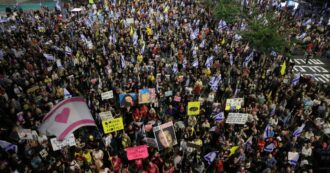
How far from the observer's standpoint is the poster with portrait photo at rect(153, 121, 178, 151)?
1145 cm

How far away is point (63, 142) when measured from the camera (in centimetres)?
1105

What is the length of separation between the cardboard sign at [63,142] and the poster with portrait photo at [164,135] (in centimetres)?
316

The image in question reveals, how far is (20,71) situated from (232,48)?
47.4 feet

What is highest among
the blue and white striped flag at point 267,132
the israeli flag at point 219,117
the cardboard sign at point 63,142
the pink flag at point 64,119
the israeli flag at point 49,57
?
the pink flag at point 64,119

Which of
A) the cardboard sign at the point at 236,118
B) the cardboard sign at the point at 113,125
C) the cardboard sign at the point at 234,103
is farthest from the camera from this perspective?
the cardboard sign at the point at 234,103

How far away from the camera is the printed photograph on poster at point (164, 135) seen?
451 inches

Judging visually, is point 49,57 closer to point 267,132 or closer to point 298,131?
point 267,132

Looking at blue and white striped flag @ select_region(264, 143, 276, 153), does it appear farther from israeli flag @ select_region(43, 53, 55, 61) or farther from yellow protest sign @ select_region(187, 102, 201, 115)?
israeli flag @ select_region(43, 53, 55, 61)

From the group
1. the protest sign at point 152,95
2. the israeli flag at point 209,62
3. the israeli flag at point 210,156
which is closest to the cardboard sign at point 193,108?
the protest sign at point 152,95

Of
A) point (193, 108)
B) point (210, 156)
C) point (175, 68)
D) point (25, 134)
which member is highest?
point (175, 68)

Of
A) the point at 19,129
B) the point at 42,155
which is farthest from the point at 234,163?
the point at 19,129

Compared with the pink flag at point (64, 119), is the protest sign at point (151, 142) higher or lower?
lower

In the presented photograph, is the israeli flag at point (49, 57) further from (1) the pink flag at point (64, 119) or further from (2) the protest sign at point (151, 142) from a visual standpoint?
(1) the pink flag at point (64, 119)

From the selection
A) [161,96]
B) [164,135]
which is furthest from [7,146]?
[161,96]
